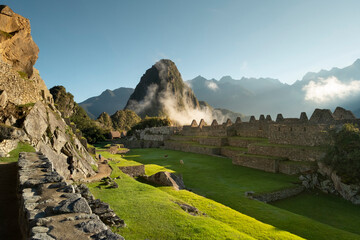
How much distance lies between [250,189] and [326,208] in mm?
4195

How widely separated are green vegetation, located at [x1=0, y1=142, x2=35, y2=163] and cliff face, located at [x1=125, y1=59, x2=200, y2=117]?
138542mm

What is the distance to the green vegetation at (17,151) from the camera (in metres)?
9.20

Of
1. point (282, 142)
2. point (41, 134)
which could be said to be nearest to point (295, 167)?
point (282, 142)

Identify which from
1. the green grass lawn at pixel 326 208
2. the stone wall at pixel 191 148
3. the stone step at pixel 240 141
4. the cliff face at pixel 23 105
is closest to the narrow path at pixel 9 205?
the cliff face at pixel 23 105

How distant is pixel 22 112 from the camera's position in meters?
11.8

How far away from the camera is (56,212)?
3.84 m

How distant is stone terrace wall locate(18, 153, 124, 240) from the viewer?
10.6 feet

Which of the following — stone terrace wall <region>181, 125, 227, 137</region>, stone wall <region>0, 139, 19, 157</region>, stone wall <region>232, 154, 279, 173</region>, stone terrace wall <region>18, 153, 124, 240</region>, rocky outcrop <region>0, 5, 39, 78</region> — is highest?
rocky outcrop <region>0, 5, 39, 78</region>

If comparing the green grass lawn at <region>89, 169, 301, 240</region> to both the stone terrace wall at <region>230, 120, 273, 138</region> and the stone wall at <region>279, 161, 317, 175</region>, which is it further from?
the stone terrace wall at <region>230, 120, 273, 138</region>

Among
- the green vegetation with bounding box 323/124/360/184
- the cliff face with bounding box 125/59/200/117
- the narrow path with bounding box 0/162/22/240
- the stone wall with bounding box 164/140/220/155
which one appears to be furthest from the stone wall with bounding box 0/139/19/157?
the cliff face with bounding box 125/59/200/117

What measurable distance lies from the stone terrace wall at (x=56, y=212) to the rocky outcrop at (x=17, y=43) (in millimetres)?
11898

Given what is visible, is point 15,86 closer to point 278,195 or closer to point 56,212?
point 56,212

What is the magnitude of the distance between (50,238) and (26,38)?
16881 mm

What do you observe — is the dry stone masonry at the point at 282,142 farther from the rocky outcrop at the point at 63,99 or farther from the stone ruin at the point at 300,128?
the rocky outcrop at the point at 63,99
